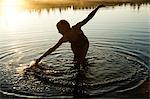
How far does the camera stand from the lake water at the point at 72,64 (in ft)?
29.2

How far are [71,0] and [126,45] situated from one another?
2461 cm

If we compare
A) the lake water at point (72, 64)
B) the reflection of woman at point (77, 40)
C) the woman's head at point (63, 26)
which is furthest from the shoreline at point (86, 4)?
the woman's head at point (63, 26)

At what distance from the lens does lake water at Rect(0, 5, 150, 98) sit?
29.2 feet

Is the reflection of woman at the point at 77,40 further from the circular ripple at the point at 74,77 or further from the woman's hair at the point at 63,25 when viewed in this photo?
the circular ripple at the point at 74,77

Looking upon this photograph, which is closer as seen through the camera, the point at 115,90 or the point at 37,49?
the point at 115,90

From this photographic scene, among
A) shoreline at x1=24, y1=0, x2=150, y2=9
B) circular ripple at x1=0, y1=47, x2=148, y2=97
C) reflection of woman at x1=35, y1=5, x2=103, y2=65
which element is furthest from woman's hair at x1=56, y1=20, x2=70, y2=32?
shoreline at x1=24, y1=0, x2=150, y2=9

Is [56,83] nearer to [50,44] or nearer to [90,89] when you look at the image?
[90,89]

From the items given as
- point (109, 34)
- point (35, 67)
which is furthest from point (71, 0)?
point (35, 67)

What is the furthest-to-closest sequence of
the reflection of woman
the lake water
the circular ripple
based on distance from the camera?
the reflection of woman → the lake water → the circular ripple

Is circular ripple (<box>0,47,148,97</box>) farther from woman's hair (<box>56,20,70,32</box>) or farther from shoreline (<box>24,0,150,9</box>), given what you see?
shoreline (<box>24,0,150,9</box>)

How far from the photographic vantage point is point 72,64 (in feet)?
35.3

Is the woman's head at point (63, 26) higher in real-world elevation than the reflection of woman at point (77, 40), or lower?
higher

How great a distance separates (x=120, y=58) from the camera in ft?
37.2

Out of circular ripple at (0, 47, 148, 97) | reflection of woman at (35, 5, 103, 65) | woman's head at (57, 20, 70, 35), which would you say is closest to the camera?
circular ripple at (0, 47, 148, 97)
